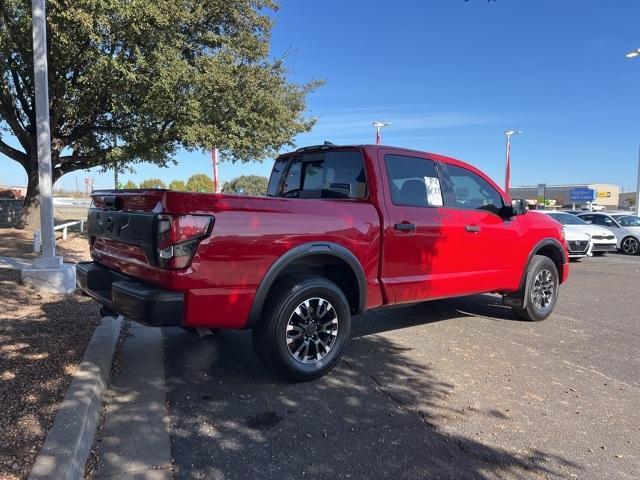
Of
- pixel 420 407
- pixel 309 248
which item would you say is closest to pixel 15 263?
pixel 309 248

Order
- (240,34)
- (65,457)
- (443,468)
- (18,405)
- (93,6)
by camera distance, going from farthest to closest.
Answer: (240,34) < (93,6) < (18,405) < (443,468) < (65,457)

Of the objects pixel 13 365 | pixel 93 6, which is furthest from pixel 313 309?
pixel 93 6

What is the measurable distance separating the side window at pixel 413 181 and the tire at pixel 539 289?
1.95m

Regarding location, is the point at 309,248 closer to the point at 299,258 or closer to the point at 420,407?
the point at 299,258

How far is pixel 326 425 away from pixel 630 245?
18.4 m

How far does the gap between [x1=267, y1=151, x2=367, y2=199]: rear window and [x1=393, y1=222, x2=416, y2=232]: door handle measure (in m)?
0.42

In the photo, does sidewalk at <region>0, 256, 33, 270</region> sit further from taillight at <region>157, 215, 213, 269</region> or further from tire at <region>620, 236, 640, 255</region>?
tire at <region>620, 236, 640, 255</region>

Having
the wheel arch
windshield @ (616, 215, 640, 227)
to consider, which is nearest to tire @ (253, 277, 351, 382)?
the wheel arch

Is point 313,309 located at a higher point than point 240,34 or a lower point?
lower

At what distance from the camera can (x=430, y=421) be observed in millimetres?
3578

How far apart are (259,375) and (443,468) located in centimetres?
188

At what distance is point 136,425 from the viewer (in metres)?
3.42

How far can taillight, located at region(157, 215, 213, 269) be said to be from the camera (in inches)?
134

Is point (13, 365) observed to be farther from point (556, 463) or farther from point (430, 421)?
point (556, 463)
